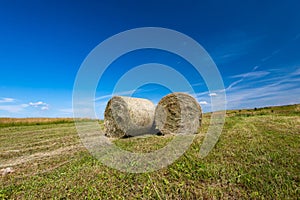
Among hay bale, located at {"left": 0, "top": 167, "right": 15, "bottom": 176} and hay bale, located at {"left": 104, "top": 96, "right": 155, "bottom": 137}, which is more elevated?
hay bale, located at {"left": 104, "top": 96, "right": 155, "bottom": 137}

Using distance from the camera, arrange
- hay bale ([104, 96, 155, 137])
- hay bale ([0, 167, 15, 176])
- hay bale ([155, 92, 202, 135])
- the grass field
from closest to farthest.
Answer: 1. the grass field
2. hay bale ([0, 167, 15, 176])
3. hay bale ([155, 92, 202, 135])
4. hay bale ([104, 96, 155, 137])

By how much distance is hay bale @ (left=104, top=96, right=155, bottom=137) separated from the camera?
734 cm

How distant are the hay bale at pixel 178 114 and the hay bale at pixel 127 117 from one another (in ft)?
1.73

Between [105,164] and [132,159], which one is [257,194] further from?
[105,164]

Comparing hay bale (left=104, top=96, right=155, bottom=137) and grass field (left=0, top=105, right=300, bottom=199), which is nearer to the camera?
grass field (left=0, top=105, right=300, bottom=199)

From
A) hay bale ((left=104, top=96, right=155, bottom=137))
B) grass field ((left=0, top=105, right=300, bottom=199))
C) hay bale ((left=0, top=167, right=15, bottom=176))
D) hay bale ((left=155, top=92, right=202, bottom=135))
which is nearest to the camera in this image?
grass field ((left=0, top=105, right=300, bottom=199))

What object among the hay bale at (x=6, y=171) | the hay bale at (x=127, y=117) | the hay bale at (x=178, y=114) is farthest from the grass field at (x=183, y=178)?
the hay bale at (x=127, y=117)

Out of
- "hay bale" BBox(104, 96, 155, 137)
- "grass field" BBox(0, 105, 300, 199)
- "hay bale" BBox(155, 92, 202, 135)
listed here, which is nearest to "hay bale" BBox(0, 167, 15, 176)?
"grass field" BBox(0, 105, 300, 199)

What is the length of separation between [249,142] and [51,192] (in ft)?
14.9

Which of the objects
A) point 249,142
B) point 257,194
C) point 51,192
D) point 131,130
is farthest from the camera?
point 131,130

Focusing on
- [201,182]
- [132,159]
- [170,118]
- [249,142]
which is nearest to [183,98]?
[170,118]

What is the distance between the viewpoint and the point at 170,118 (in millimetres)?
7379

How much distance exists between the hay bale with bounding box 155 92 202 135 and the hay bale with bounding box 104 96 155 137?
0.53 m

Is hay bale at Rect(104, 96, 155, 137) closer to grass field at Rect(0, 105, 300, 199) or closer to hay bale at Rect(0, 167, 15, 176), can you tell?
grass field at Rect(0, 105, 300, 199)
